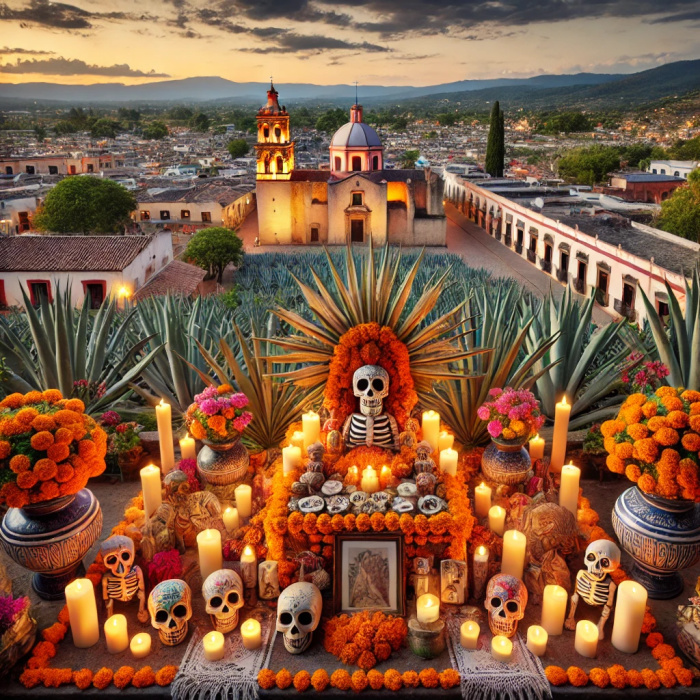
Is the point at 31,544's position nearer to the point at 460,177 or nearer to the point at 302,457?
the point at 302,457

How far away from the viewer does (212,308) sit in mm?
9547

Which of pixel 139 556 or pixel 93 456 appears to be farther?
pixel 139 556

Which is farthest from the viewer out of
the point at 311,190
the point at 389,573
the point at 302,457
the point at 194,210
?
the point at 194,210

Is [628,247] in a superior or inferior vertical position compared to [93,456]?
inferior

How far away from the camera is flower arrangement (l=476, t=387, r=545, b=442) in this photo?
5371mm

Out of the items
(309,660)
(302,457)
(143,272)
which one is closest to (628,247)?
(143,272)

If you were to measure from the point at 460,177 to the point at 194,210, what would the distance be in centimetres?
1863

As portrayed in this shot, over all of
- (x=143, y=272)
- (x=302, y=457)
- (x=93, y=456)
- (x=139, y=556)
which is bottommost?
(x=143, y=272)

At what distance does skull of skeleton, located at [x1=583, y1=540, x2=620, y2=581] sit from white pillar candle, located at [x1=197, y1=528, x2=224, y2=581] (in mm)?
2636

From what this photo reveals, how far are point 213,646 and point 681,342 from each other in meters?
4.92

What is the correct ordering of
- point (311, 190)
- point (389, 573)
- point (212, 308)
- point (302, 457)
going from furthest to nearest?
1. point (311, 190)
2. point (212, 308)
3. point (302, 457)
4. point (389, 573)

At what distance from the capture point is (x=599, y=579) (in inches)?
172

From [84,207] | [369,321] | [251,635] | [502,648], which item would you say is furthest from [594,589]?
[84,207]

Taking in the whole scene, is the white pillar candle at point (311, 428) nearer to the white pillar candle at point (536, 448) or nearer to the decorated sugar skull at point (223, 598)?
the decorated sugar skull at point (223, 598)
